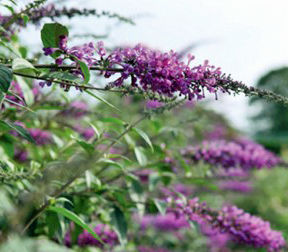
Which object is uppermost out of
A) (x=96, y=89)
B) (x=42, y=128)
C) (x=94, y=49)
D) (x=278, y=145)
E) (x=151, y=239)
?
(x=94, y=49)

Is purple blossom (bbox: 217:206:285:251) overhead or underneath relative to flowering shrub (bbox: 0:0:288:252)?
underneath

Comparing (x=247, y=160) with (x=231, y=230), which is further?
(x=247, y=160)

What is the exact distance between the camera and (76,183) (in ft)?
5.68

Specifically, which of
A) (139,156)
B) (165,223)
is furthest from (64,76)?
(165,223)

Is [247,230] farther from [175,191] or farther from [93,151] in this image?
[93,151]

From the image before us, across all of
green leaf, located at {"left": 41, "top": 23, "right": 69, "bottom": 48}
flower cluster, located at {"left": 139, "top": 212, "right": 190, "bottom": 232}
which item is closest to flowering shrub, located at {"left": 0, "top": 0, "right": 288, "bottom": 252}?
green leaf, located at {"left": 41, "top": 23, "right": 69, "bottom": 48}

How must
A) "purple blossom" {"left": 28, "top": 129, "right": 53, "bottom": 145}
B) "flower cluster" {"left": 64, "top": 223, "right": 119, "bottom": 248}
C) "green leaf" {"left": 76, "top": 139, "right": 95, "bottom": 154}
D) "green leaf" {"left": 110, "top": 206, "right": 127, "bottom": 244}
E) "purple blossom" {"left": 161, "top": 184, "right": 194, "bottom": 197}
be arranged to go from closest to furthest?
"green leaf" {"left": 76, "top": 139, "right": 95, "bottom": 154} → "green leaf" {"left": 110, "top": 206, "right": 127, "bottom": 244} → "flower cluster" {"left": 64, "top": 223, "right": 119, "bottom": 248} → "purple blossom" {"left": 161, "top": 184, "right": 194, "bottom": 197} → "purple blossom" {"left": 28, "top": 129, "right": 53, "bottom": 145}

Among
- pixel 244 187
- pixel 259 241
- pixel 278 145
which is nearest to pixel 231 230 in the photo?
pixel 259 241

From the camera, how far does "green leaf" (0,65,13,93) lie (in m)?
0.98

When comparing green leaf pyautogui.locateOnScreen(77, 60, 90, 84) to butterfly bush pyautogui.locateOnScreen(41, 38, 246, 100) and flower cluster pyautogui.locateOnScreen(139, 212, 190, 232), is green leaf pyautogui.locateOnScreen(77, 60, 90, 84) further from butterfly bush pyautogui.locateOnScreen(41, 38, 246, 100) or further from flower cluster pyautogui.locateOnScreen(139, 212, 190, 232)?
flower cluster pyautogui.locateOnScreen(139, 212, 190, 232)

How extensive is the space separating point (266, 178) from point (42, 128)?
18.8 feet

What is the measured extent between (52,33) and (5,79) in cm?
18

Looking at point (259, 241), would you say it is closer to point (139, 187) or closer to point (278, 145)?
point (139, 187)

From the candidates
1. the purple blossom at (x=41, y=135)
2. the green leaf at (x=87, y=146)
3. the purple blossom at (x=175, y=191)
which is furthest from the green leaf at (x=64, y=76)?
the purple blossom at (x=41, y=135)
